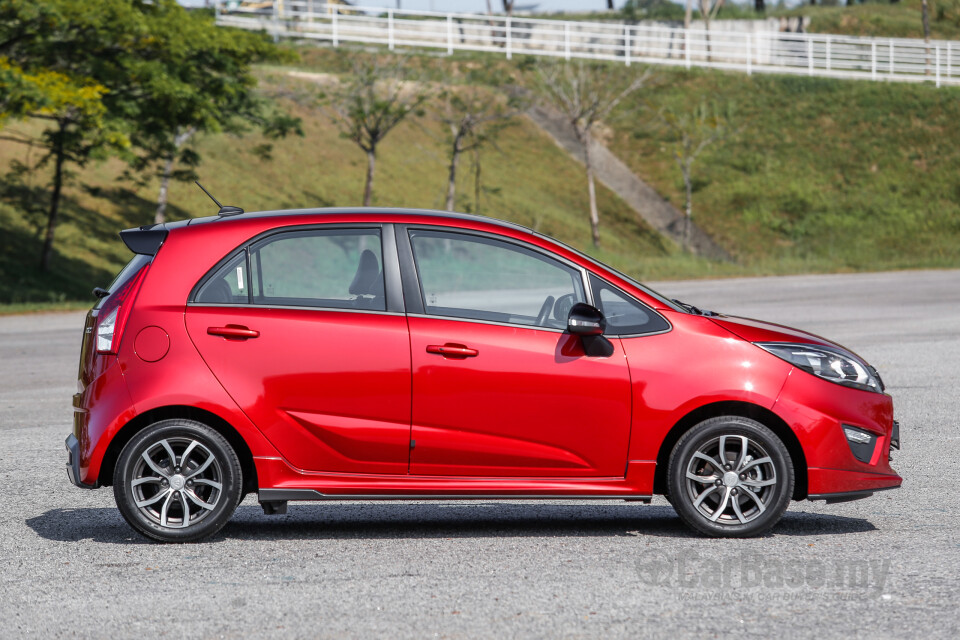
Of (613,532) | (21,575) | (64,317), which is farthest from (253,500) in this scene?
(64,317)

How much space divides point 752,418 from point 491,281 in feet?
89.0

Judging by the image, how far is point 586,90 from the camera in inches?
1807

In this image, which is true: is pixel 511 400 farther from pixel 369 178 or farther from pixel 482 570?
pixel 369 178

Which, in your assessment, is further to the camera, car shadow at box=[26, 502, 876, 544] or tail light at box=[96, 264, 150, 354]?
car shadow at box=[26, 502, 876, 544]

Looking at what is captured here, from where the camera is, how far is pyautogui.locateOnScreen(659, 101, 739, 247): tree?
4250 centimetres

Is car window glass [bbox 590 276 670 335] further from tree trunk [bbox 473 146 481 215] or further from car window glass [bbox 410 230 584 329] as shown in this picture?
tree trunk [bbox 473 146 481 215]

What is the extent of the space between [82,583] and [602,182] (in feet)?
149

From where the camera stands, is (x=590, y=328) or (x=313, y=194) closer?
(x=590, y=328)

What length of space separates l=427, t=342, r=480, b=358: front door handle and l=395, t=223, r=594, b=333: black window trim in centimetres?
16

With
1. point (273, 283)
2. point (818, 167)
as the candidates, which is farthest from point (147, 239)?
point (818, 167)

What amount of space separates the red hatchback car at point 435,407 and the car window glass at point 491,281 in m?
0.04

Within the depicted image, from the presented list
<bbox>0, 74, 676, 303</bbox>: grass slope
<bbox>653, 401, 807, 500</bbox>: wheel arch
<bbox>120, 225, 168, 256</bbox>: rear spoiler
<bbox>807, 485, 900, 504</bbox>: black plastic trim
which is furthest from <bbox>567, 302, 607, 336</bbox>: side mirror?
<bbox>0, 74, 676, 303</bbox>: grass slope

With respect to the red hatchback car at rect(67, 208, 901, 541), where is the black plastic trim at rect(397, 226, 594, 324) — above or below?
above

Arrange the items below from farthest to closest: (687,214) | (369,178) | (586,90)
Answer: (586,90)
(687,214)
(369,178)
